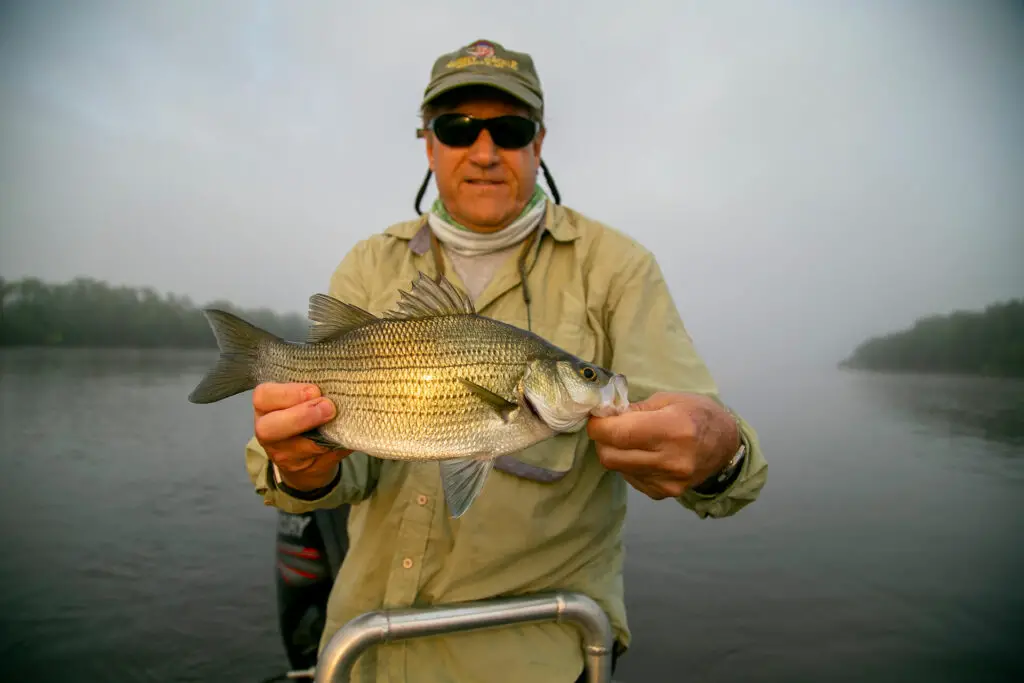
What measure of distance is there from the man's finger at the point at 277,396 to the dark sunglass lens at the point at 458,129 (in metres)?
1.44

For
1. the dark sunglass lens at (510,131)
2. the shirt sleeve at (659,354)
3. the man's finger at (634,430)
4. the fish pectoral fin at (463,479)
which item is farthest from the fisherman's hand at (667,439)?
the dark sunglass lens at (510,131)

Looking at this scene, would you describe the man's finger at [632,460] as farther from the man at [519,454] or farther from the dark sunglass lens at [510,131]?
the dark sunglass lens at [510,131]

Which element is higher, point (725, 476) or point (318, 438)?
point (318, 438)

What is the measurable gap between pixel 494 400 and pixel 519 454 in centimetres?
56

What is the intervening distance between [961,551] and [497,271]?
7407 millimetres

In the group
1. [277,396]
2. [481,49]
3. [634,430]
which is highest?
[481,49]

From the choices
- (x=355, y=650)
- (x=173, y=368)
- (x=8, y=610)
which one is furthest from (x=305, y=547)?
(x=173, y=368)

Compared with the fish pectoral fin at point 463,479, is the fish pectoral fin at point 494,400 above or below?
above

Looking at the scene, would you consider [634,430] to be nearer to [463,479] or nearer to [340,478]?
[463,479]

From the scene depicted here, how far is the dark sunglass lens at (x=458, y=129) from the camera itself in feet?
8.75

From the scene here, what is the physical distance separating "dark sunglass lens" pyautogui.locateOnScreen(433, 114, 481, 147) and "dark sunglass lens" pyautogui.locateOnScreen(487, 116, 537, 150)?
8cm

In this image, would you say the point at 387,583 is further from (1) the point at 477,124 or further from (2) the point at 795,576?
(2) the point at 795,576

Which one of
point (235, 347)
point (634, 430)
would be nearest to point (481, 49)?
point (235, 347)

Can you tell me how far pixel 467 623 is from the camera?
1939mm
